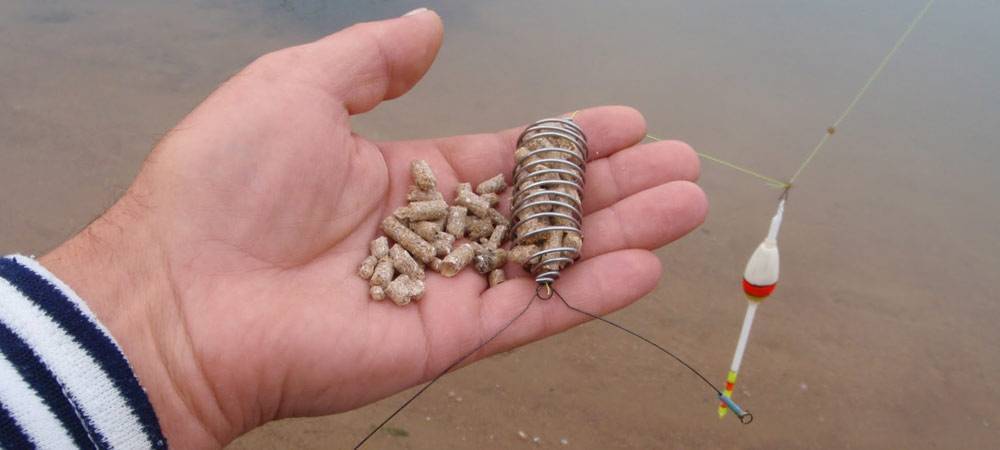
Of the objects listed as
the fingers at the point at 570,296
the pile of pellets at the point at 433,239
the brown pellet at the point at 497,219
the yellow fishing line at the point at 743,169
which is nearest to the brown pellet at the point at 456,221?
the pile of pellets at the point at 433,239

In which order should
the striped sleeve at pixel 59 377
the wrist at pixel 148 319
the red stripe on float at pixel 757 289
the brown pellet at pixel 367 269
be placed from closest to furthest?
1. the striped sleeve at pixel 59 377
2. the wrist at pixel 148 319
3. the red stripe on float at pixel 757 289
4. the brown pellet at pixel 367 269

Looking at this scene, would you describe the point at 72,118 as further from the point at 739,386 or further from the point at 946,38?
the point at 946,38

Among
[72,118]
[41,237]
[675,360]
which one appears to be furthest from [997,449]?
[72,118]

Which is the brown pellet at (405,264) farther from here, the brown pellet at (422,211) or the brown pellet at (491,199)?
the brown pellet at (491,199)

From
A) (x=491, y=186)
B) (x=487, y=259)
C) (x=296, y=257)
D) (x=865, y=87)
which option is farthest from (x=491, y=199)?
(x=865, y=87)

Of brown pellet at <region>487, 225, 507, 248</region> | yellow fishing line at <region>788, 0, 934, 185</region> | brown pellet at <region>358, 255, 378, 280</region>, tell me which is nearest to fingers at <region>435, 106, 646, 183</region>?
brown pellet at <region>487, 225, 507, 248</region>

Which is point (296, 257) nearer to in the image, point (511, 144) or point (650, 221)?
point (511, 144)

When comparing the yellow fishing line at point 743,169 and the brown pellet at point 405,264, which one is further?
the yellow fishing line at point 743,169
